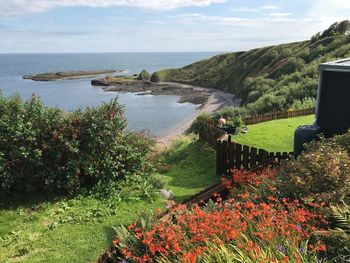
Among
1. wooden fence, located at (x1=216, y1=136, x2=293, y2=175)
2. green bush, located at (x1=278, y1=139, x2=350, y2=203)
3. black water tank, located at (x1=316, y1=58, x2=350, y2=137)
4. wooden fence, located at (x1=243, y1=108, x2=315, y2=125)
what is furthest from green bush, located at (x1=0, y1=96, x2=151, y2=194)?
wooden fence, located at (x1=243, y1=108, x2=315, y2=125)

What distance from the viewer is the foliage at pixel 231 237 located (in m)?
4.48

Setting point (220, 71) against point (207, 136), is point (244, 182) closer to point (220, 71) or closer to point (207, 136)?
point (207, 136)

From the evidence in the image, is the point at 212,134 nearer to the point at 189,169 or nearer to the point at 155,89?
the point at 189,169

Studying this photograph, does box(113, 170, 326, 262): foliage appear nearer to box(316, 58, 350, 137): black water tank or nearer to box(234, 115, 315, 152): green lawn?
box(316, 58, 350, 137): black water tank

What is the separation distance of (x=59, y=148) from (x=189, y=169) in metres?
6.52

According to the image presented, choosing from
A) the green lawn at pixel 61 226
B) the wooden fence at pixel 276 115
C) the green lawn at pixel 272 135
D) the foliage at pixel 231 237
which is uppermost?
the foliage at pixel 231 237

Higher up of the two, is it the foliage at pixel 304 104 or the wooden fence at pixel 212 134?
the foliage at pixel 304 104

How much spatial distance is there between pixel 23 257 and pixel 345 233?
538 centimetres

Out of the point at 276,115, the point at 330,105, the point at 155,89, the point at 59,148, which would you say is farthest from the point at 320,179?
the point at 155,89

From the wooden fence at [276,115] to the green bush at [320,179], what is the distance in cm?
1357

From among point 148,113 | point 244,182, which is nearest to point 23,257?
point 244,182

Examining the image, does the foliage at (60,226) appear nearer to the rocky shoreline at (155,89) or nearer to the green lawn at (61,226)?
the green lawn at (61,226)

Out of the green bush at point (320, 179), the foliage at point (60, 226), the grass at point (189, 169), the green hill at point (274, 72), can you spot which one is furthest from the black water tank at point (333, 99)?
the green hill at point (274, 72)

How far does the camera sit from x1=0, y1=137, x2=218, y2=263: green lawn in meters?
6.74
